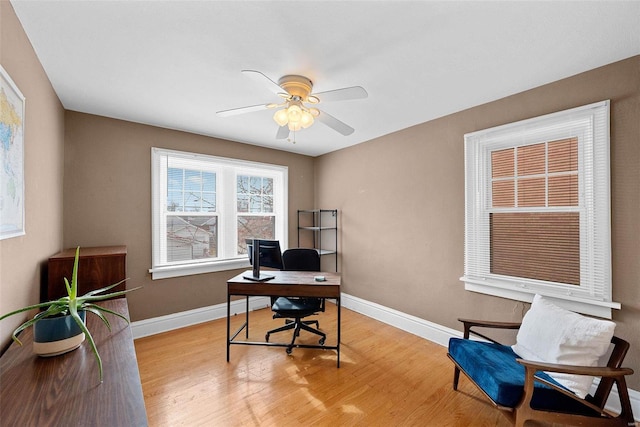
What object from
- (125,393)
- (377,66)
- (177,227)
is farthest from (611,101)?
(177,227)

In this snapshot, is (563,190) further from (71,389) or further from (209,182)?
(209,182)

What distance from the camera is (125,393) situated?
3.29 feet

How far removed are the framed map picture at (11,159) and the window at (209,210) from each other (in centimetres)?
174

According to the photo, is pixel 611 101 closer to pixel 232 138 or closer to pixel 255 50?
pixel 255 50

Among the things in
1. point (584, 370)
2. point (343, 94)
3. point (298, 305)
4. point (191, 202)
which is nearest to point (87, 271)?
point (191, 202)

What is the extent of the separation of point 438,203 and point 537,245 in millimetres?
969

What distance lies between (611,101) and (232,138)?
3815mm

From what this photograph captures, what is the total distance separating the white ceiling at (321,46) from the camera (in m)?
1.45

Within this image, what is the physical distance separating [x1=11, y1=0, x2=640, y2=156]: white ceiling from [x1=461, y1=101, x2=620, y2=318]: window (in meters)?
0.43

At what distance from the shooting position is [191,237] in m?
3.58

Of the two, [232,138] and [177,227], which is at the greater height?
[232,138]

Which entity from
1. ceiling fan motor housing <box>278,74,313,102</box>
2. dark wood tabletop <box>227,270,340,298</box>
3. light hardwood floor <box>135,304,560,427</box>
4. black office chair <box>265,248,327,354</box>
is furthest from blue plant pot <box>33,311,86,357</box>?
ceiling fan motor housing <box>278,74,313,102</box>

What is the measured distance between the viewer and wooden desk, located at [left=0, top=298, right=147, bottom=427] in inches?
34.4

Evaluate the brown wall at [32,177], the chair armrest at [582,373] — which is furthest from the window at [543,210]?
the brown wall at [32,177]
